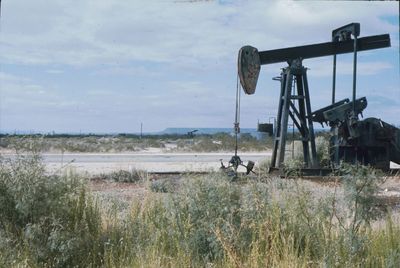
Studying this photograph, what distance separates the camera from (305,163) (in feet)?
50.5

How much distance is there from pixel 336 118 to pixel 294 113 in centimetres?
117

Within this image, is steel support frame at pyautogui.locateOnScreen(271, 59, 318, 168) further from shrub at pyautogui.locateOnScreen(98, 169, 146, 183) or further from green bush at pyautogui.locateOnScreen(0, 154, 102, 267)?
green bush at pyautogui.locateOnScreen(0, 154, 102, 267)

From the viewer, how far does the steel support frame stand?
14.8 m

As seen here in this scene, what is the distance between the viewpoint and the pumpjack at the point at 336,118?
588 inches

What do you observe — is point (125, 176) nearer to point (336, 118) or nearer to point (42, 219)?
point (336, 118)

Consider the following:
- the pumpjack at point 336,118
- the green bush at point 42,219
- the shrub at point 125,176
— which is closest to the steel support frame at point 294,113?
the pumpjack at point 336,118

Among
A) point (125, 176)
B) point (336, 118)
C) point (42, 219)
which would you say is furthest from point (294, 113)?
point (42, 219)

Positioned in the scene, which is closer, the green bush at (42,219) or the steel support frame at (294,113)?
the green bush at (42,219)

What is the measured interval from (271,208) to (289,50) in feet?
31.2

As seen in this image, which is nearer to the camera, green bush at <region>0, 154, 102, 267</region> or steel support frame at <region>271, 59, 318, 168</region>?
green bush at <region>0, 154, 102, 267</region>

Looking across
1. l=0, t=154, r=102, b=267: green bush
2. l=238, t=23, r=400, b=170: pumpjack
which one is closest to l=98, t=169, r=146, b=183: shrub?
l=238, t=23, r=400, b=170: pumpjack

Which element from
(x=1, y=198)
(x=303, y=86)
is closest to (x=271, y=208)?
(x=1, y=198)

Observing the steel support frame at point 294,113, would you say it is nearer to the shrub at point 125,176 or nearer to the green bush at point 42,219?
the shrub at point 125,176

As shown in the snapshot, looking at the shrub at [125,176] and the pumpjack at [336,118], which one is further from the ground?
the pumpjack at [336,118]
